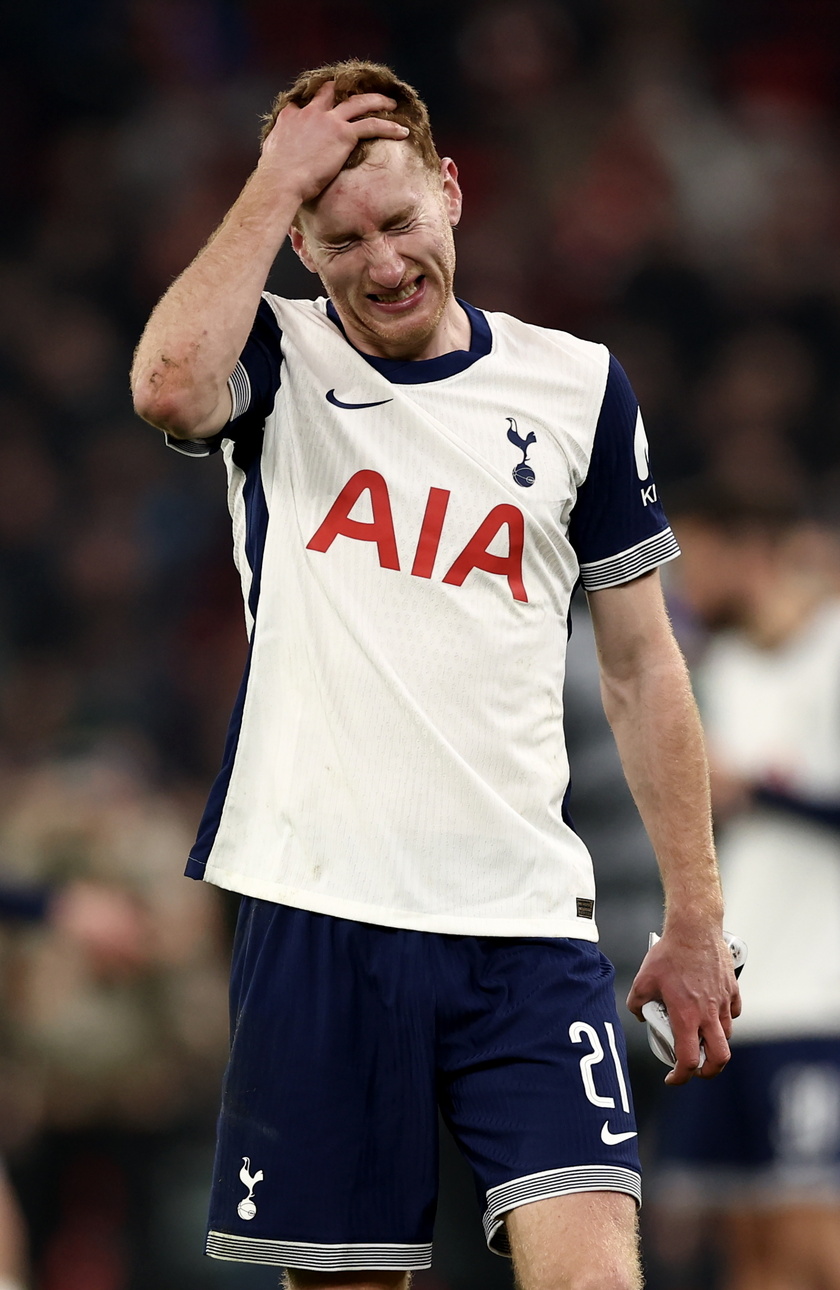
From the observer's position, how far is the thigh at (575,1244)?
2207mm

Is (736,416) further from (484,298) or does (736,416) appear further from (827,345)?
(484,298)

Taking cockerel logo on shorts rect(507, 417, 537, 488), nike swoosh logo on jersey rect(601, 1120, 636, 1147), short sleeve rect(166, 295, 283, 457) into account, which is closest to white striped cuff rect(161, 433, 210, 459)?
short sleeve rect(166, 295, 283, 457)

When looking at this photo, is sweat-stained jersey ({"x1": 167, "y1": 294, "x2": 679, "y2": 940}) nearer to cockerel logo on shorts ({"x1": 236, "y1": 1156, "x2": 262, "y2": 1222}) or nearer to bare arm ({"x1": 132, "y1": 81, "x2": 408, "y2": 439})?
bare arm ({"x1": 132, "y1": 81, "x2": 408, "y2": 439})

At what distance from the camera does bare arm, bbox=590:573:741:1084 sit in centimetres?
255

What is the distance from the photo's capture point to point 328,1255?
7.66 ft

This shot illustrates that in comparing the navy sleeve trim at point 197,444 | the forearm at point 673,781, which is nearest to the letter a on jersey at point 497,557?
the forearm at point 673,781

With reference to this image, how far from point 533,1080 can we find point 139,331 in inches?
221

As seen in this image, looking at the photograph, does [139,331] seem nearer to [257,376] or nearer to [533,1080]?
[257,376]

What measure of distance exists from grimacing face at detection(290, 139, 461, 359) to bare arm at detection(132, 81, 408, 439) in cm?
5

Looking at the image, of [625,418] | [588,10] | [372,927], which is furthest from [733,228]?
[372,927]

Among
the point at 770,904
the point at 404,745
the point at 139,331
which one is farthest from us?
the point at 139,331

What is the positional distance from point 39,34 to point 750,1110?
5.84 m

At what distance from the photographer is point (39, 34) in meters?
7.74

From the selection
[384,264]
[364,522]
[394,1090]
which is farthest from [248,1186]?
[384,264]
